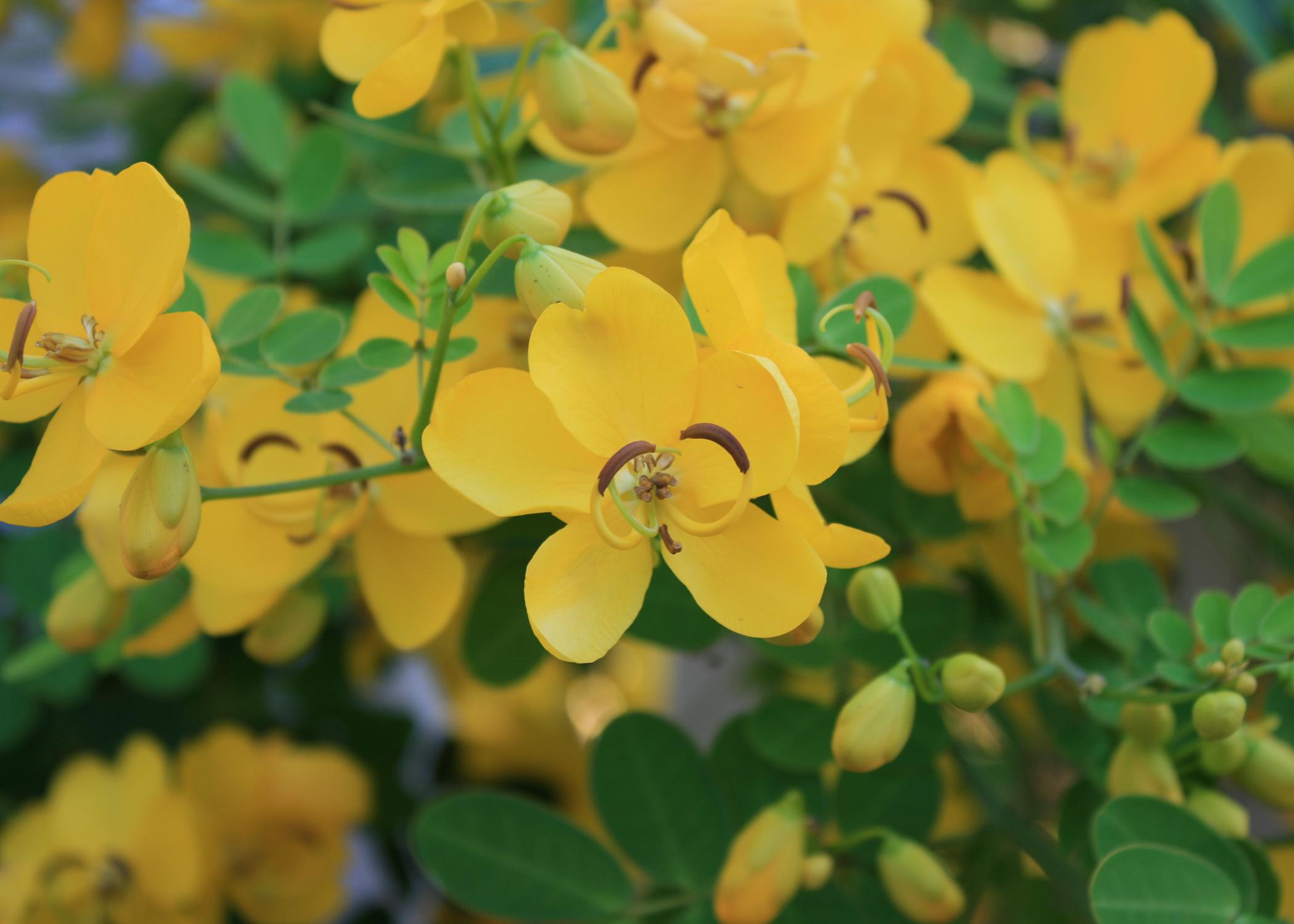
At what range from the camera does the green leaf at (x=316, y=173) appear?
0.88m

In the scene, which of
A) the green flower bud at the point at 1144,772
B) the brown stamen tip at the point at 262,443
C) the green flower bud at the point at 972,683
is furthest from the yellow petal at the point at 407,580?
the green flower bud at the point at 1144,772

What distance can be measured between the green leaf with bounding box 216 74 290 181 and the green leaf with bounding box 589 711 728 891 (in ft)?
1.71

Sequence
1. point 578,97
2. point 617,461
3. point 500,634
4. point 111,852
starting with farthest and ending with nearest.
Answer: point 111,852 < point 500,634 < point 578,97 < point 617,461

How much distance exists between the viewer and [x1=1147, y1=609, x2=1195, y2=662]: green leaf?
0.63 meters

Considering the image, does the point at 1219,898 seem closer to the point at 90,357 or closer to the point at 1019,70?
the point at 90,357

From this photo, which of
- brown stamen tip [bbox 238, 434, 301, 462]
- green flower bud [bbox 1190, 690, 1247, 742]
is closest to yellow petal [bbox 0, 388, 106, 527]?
brown stamen tip [bbox 238, 434, 301, 462]

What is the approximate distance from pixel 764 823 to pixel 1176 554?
0.61m

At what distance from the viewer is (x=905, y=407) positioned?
2.15ft

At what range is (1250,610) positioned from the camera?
61 centimetres

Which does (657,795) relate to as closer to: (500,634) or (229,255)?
(500,634)

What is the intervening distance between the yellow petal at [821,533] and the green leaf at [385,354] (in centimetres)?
20

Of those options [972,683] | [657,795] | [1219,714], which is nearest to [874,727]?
[972,683]

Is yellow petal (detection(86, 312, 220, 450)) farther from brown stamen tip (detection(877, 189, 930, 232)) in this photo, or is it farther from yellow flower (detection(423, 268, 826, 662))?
brown stamen tip (detection(877, 189, 930, 232))

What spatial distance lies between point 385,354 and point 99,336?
0.43ft
